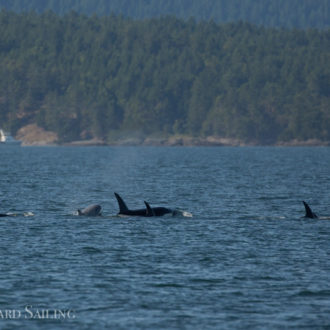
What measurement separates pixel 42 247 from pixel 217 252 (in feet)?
24.0

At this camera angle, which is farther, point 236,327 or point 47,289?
point 47,289

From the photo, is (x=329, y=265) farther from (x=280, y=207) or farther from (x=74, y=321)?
(x=280, y=207)

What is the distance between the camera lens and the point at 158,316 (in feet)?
83.7

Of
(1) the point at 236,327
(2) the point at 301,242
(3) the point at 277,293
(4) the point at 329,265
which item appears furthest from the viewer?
(2) the point at 301,242

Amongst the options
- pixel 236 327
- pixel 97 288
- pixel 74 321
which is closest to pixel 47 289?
pixel 97 288

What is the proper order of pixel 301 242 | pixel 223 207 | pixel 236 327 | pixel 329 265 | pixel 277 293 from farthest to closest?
pixel 223 207, pixel 301 242, pixel 329 265, pixel 277 293, pixel 236 327

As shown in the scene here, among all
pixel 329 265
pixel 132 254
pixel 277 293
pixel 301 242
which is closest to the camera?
pixel 277 293

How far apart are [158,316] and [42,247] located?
12.9 m

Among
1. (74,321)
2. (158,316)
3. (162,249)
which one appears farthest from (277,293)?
(162,249)

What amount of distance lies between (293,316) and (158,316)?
3.86 m

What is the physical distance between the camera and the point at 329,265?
109ft

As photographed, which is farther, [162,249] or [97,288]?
[162,249]

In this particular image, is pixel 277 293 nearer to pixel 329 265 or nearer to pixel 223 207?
pixel 329 265

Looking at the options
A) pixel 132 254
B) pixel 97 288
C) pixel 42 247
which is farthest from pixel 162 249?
pixel 97 288
